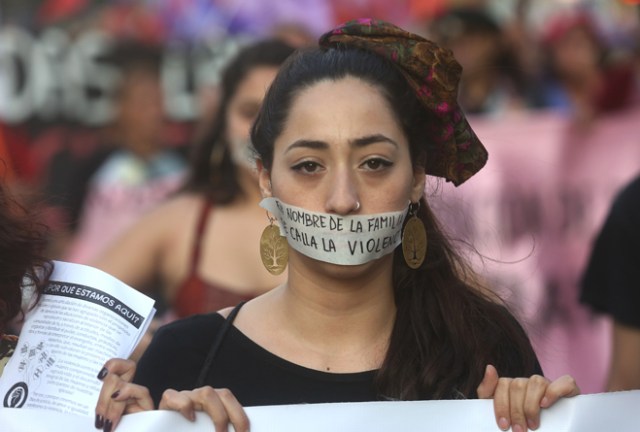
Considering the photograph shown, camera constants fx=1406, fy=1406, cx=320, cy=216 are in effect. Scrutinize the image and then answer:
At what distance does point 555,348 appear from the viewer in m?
5.61

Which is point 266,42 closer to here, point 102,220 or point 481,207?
point 481,207

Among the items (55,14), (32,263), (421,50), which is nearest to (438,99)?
(421,50)

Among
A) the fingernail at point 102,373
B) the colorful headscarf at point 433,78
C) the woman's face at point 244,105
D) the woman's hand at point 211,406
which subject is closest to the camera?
the woman's hand at point 211,406

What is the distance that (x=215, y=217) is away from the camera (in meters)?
4.91

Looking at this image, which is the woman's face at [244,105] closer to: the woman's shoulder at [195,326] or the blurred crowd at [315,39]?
the blurred crowd at [315,39]

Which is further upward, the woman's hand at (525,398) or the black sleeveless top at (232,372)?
the black sleeveless top at (232,372)

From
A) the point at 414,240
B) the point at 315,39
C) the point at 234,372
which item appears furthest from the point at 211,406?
the point at 315,39

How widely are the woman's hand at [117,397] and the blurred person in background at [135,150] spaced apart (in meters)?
3.78

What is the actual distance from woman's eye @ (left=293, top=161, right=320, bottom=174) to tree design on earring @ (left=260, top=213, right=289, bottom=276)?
16 centimetres

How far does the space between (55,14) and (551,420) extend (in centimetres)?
452

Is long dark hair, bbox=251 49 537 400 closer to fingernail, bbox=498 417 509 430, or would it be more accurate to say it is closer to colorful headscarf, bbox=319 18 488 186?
colorful headscarf, bbox=319 18 488 186

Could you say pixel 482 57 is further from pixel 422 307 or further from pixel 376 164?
pixel 376 164

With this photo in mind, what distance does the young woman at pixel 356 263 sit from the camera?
9.71ft

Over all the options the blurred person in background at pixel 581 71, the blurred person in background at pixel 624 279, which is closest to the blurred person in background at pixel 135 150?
the blurred person in background at pixel 581 71
